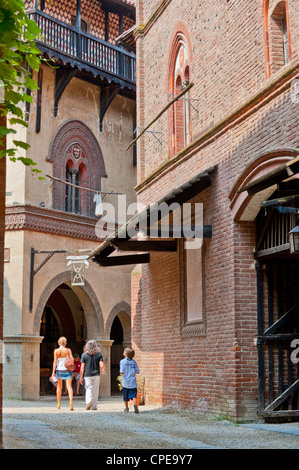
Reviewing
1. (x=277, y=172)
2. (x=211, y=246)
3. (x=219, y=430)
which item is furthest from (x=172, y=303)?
(x=277, y=172)

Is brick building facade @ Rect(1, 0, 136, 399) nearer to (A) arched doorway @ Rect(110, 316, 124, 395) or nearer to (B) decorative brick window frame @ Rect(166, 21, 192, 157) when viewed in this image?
(A) arched doorway @ Rect(110, 316, 124, 395)

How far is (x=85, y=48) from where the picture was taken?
23.0 metres

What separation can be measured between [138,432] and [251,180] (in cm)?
430

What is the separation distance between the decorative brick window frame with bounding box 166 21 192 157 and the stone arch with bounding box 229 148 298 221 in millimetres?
3957

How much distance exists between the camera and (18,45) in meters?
7.43

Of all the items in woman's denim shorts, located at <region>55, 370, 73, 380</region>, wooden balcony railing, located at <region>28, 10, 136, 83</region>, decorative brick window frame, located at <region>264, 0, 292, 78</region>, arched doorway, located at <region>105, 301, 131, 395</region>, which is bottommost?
woman's denim shorts, located at <region>55, 370, 73, 380</region>

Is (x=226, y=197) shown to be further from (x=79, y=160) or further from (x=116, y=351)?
(x=116, y=351)

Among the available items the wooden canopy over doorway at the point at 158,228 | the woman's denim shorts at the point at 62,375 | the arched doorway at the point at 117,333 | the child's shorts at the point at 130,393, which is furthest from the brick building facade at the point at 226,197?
the arched doorway at the point at 117,333

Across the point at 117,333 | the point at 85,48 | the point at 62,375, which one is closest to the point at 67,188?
the point at 85,48

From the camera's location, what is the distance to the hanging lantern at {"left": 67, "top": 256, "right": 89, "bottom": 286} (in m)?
21.1

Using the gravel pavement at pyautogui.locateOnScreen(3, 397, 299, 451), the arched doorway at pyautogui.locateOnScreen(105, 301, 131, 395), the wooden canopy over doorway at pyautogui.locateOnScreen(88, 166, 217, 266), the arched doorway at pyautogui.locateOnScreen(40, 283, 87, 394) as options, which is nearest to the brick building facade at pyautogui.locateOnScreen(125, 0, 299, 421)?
the wooden canopy over doorway at pyautogui.locateOnScreen(88, 166, 217, 266)

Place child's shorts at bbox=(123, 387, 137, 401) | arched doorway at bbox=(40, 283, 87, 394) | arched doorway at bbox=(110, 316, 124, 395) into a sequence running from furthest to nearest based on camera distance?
arched doorway at bbox=(110, 316, 124, 395) → arched doorway at bbox=(40, 283, 87, 394) → child's shorts at bbox=(123, 387, 137, 401)

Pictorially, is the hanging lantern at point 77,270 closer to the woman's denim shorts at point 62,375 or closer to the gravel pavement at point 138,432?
the woman's denim shorts at point 62,375

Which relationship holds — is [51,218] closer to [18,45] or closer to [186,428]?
[186,428]
